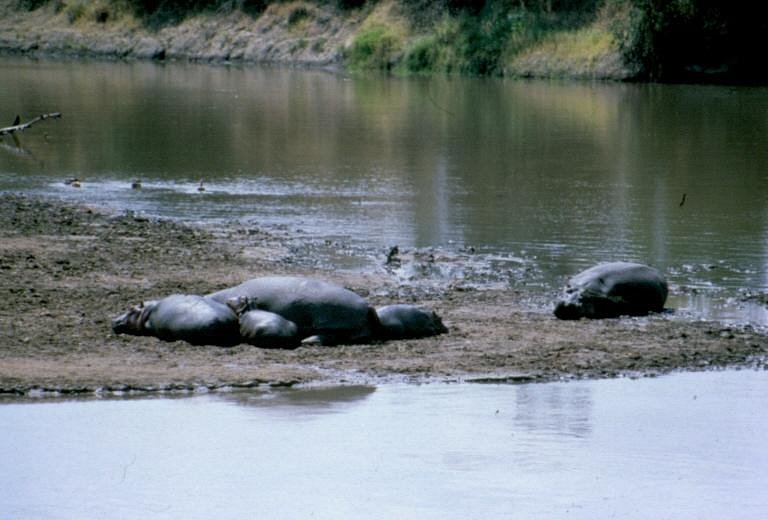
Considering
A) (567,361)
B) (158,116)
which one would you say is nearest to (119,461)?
(567,361)

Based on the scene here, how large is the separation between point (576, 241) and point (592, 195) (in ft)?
13.6

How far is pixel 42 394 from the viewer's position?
376 inches

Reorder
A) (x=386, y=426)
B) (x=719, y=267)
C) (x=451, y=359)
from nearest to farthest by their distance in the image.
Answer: (x=386, y=426), (x=451, y=359), (x=719, y=267)

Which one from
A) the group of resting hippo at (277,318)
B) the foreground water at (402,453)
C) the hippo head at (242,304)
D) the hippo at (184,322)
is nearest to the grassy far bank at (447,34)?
the group of resting hippo at (277,318)

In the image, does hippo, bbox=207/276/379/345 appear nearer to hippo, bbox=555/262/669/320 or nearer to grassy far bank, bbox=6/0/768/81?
hippo, bbox=555/262/669/320

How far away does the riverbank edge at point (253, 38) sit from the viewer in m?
54.8

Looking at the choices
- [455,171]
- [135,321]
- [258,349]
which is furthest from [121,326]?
[455,171]

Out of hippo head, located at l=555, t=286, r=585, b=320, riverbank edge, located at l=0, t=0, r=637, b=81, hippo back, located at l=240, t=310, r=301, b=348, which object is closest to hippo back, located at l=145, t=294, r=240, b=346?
hippo back, located at l=240, t=310, r=301, b=348

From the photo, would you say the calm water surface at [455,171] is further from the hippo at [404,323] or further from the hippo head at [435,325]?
the hippo at [404,323]

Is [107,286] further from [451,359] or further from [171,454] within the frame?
[171,454]

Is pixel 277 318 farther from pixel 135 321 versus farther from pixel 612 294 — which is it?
pixel 612 294

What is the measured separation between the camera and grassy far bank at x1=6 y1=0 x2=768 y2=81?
5097cm

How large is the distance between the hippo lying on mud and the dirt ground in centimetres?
13

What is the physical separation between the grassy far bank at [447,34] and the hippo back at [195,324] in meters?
41.8
